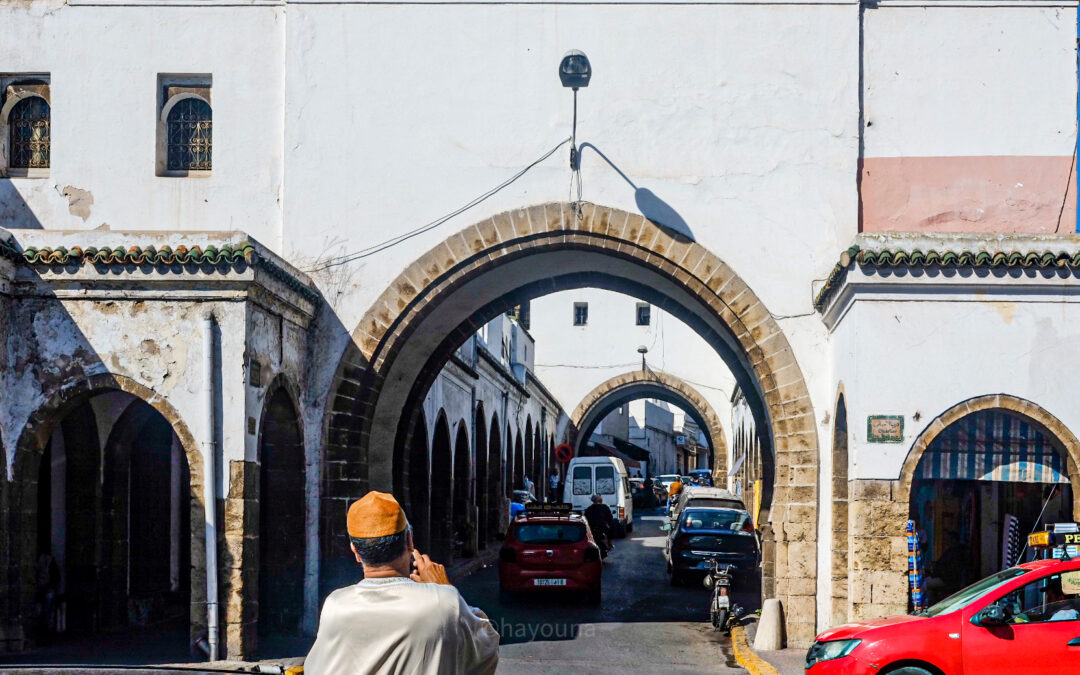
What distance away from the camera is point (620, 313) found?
133 ft

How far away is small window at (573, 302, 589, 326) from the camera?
1622 inches

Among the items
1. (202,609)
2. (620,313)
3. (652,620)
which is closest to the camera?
(202,609)

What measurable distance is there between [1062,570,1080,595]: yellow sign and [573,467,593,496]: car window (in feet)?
75.4

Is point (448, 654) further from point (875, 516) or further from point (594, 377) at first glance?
point (594, 377)

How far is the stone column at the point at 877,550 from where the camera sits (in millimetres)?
11641

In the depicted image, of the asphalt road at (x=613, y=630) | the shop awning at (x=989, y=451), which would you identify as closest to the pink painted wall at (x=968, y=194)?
the shop awning at (x=989, y=451)

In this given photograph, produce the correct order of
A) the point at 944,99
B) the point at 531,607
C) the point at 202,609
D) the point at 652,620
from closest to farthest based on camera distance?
the point at 202,609 → the point at 944,99 → the point at 652,620 → the point at 531,607

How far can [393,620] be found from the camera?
3537 mm

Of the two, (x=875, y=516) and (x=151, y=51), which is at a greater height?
(x=151, y=51)

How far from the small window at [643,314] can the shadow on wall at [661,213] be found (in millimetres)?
25617

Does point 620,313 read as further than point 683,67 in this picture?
Yes

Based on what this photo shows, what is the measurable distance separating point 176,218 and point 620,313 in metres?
26.7

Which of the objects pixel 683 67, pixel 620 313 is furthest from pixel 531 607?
pixel 620 313

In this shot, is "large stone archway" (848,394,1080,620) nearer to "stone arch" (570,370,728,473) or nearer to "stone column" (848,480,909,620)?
"stone column" (848,480,909,620)
